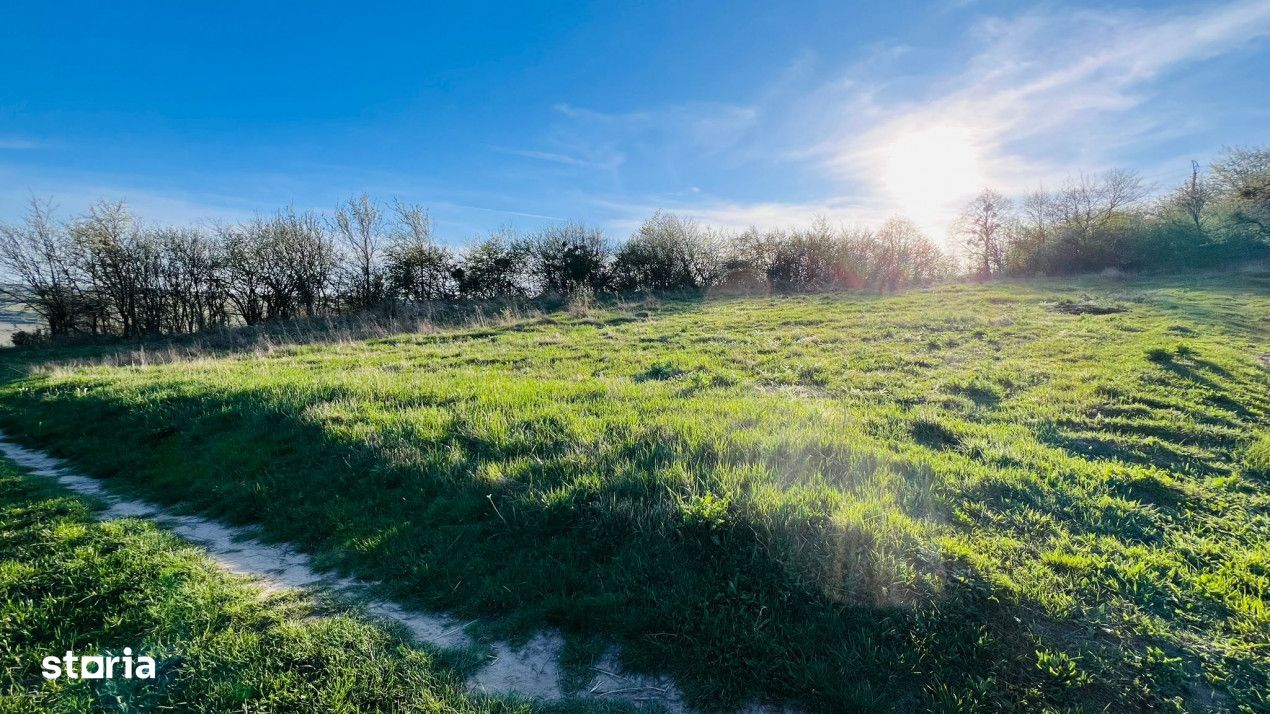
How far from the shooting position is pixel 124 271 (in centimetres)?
3081

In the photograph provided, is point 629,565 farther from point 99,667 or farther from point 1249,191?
point 1249,191

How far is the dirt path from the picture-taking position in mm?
3303

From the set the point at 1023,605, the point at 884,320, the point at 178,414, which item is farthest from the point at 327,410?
the point at 884,320

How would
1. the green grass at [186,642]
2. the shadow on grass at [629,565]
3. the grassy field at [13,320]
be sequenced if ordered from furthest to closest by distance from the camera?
the grassy field at [13,320]
the shadow on grass at [629,565]
the green grass at [186,642]

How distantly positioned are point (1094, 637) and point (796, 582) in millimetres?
1974

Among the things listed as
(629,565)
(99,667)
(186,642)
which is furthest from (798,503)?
(99,667)

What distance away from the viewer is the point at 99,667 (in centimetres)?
339

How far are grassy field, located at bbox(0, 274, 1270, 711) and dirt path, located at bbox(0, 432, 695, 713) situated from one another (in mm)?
170

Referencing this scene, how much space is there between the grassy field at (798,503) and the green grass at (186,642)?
713mm

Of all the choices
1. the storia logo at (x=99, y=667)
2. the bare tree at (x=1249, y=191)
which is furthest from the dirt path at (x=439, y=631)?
the bare tree at (x=1249, y=191)

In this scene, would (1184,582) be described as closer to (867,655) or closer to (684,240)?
(867,655)

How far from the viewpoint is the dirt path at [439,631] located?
10.8 ft

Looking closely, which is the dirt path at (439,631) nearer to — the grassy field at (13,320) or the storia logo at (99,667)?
the storia logo at (99,667)

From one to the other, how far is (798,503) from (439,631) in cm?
320
